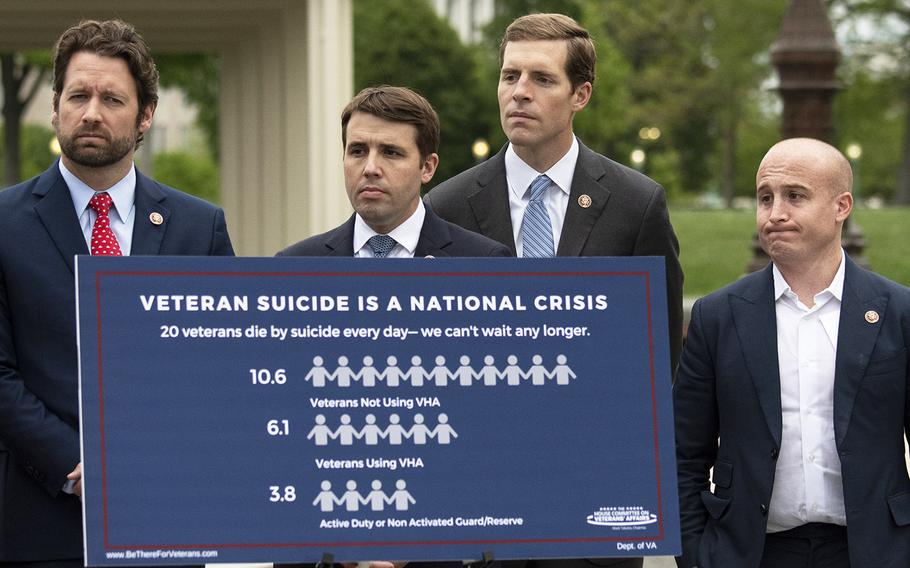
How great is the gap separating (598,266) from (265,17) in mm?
14016

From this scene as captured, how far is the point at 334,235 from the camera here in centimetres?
492

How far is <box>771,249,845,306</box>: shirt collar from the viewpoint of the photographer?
4.96m

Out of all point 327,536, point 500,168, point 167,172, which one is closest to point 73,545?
point 327,536

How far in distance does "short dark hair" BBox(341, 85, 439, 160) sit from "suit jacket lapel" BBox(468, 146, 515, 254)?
0.69m

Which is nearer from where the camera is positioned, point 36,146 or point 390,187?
point 390,187

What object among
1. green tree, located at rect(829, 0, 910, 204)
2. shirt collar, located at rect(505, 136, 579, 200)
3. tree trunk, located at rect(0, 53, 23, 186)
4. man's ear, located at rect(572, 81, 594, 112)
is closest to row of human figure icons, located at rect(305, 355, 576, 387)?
shirt collar, located at rect(505, 136, 579, 200)

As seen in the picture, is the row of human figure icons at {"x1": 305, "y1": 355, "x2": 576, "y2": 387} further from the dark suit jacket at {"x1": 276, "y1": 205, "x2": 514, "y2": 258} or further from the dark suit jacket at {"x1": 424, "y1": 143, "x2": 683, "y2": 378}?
Result: the dark suit jacket at {"x1": 424, "y1": 143, "x2": 683, "y2": 378}

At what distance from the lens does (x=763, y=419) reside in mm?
4879

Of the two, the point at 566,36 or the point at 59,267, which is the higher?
the point at 566,36

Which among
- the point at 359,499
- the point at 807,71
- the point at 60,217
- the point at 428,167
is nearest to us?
the point at 359,499

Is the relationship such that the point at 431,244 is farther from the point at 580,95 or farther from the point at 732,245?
the point at 732,245

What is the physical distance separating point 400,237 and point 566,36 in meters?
1.10

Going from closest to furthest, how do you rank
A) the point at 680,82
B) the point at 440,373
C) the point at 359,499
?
the point at 359,499, the point at 440,373, the point at 680,82

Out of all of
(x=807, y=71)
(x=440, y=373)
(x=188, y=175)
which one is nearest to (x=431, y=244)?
(x=440, y=373)
